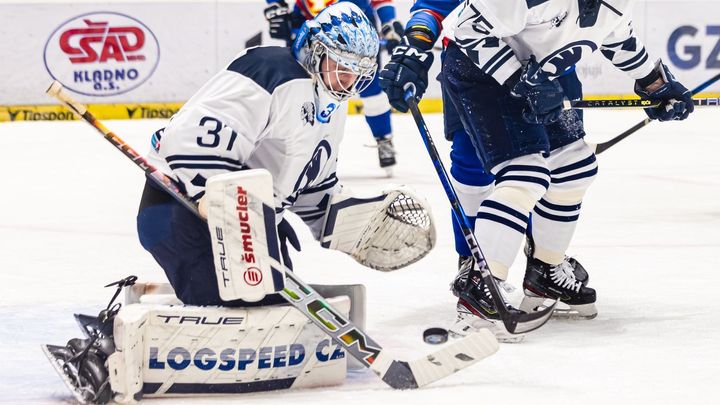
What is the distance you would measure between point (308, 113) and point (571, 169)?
76 centimetres

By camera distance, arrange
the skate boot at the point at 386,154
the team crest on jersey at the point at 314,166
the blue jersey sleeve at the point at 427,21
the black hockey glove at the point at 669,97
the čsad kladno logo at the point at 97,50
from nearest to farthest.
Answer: the team crest on jersey at the point at 314,166 → the blue jersey sleeve at the point at 427,21 → the black hockey glove at the point at 669,97 → the skate boot at the point at 386,154 → the čsad kladno logo at the point at 97,50

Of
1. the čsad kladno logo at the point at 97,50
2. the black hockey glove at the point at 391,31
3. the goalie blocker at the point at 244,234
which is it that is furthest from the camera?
the čsad kladno logo at the point at 97,50

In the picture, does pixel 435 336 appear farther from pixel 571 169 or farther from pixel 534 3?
pixel 534 3

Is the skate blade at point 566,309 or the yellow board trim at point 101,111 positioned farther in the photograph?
the yellow board trim at point 101,111

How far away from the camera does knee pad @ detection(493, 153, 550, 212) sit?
2588 millimetres

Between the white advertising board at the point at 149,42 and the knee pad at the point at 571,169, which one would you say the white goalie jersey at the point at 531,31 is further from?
the white advertising board at the point at 149,42

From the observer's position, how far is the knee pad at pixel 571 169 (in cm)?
278

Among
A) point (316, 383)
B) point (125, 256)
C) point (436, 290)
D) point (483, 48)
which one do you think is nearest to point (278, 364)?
point (316, 383)

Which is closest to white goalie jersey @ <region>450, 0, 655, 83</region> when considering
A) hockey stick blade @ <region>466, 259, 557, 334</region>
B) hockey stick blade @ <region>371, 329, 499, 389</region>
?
hockey stick blade @ <region>466, 259, 557, 334</region>

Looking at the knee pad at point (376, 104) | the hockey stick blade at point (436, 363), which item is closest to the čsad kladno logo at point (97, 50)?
the knee pad at point (376, 104)

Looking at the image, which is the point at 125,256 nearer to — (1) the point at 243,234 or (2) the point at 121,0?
(1) the point at 243,234

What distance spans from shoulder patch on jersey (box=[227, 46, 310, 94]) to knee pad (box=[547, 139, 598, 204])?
0.76 m

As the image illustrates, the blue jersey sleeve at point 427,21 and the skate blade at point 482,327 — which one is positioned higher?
the blue jersey sleeve at point 427,21

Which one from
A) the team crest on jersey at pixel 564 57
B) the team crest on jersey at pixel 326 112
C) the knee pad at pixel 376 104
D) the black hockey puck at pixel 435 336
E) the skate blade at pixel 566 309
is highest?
the team crest on jersey at pixel 564 57
